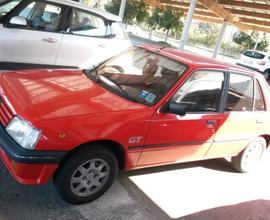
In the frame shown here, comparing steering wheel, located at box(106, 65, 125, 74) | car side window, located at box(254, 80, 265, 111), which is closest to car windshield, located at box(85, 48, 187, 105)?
steering wheel, located at box(106, 65, 125, 74)

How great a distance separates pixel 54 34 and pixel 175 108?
381 cm

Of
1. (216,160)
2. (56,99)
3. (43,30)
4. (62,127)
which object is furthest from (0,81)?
(216,160)

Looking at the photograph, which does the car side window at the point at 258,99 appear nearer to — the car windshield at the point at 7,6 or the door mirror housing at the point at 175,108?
the door mirror housing at the point at 175,108

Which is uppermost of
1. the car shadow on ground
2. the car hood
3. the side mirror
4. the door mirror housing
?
the side mirror

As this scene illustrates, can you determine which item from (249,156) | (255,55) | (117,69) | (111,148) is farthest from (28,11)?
(255,55)

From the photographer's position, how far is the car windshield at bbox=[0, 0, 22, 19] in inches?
248

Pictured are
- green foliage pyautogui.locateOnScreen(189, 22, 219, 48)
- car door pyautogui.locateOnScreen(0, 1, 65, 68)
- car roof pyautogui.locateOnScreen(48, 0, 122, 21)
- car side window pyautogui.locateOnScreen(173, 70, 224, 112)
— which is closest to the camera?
car side window pyautogui.locateOnScreen(173, 70, 224, 112)

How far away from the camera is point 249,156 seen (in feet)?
18.0

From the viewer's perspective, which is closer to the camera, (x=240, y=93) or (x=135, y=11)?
(x=240, y=93)

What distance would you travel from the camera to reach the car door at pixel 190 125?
13.2 feet

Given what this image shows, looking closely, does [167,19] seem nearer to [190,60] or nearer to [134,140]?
[190,60]

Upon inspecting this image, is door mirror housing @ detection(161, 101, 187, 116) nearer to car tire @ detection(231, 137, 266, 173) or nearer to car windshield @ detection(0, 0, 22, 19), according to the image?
car tire @ detection(231, 137, 266, 173)

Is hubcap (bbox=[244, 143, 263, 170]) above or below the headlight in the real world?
below

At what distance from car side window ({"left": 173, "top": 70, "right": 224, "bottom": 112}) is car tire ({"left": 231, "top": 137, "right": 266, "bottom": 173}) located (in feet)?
3.94
